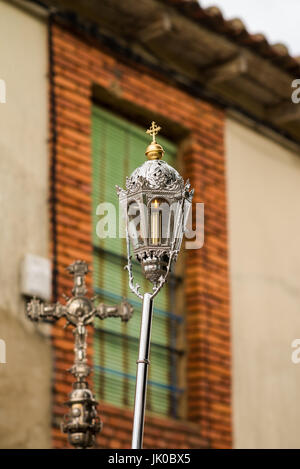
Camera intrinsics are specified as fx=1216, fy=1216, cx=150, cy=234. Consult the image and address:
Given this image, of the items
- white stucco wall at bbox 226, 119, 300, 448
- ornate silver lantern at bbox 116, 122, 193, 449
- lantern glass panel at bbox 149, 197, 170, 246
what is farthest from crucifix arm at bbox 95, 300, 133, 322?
white stucco wall at bbox 226, 119, 300, 448

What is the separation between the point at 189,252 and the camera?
33.2ft

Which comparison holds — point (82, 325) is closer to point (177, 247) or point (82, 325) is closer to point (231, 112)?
point (177, 247)

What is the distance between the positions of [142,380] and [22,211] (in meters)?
3.73

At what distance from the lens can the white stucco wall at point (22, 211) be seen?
811 cm

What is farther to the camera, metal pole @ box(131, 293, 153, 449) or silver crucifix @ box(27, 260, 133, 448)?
silver crucifix @ box(27, 260, 133, 448)

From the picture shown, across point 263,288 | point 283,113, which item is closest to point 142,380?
point 263,288

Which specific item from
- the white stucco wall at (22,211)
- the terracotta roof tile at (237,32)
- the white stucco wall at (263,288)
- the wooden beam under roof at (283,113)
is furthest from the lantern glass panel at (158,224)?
the wooden beam under roof at (283,113)

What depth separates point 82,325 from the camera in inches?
262

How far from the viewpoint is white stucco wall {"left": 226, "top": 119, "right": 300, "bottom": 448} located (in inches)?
404

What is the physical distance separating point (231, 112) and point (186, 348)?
93.8 inches

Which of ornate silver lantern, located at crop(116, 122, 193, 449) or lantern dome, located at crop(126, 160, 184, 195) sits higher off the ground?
lantern dome, located at crop(126, 160, 184, 195)

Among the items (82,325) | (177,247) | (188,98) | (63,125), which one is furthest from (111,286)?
(177,247)

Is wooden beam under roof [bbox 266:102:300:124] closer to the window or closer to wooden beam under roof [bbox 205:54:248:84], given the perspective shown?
wooden beam under roof [bbox 205:54:248:84]

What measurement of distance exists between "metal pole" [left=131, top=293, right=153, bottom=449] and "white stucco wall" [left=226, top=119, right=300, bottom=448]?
5.00 meters
